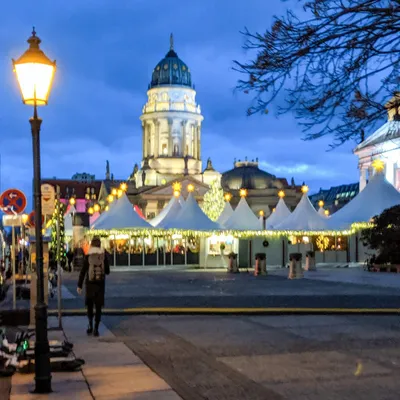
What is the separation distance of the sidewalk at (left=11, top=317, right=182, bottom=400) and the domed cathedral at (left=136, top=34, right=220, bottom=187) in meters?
118

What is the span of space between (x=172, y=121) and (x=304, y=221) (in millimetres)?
85812

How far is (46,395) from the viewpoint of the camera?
31.1 ft

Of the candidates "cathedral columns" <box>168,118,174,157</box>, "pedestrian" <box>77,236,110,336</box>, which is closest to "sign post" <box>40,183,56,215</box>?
"pedestrian" <box>77,236,110,336</box>

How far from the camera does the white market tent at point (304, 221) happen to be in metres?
49.6

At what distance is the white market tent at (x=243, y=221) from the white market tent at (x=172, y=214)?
3328 millimetres

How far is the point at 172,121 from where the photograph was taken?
441 feet

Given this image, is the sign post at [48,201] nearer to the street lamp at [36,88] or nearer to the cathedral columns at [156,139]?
the street lamp at [36,88]

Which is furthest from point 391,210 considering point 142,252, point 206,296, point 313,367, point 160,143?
point 160,143

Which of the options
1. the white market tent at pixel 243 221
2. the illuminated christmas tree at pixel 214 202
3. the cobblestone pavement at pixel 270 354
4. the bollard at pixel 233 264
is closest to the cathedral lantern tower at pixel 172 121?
the illuminated christmas tree at pixel 214 202

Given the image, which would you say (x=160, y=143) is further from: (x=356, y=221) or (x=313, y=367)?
(x=313, y=367)

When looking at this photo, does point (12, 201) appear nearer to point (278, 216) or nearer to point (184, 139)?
point (278, 216)

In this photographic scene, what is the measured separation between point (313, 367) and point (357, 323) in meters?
5.87

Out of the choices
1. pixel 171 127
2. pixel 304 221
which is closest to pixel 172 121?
pixel 171 127

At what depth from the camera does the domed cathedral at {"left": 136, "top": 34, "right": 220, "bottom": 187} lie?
5207 inches
